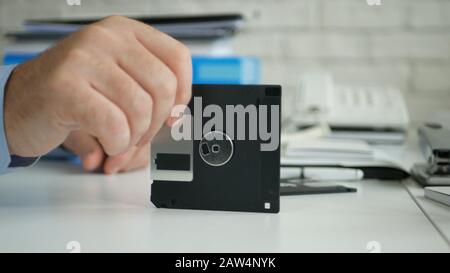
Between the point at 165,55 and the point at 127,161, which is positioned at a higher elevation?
the point at 165,55

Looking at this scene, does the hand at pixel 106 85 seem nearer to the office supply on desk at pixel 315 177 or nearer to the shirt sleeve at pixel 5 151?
the shirt sleeve at pixel 5 151

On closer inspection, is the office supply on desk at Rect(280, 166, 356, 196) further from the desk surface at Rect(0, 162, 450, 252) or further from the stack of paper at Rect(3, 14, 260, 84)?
the stack of paper at Rect(3, 14, 260, 84)

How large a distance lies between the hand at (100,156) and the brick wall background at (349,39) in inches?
28.1

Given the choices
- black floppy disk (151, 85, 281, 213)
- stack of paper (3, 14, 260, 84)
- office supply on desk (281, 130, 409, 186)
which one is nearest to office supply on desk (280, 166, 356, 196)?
office supply on desk (281, 130, 409, 186)

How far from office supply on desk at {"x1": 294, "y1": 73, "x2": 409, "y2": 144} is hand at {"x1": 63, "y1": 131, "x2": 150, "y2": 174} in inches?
17.9

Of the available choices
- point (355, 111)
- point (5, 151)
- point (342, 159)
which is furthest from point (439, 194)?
point (355, 111)

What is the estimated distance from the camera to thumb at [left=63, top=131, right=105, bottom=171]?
81 centimetres

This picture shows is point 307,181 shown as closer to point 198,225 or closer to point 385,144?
point 198,225

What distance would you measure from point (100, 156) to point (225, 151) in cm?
30

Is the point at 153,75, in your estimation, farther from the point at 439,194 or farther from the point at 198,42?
the point at 198,42

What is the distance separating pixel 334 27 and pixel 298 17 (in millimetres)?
89

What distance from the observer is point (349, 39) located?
4.70 feet

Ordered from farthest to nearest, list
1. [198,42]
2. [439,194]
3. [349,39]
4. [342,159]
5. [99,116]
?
[349,39] < [198,42] < [342,159] < [439,194] < [99,116]
